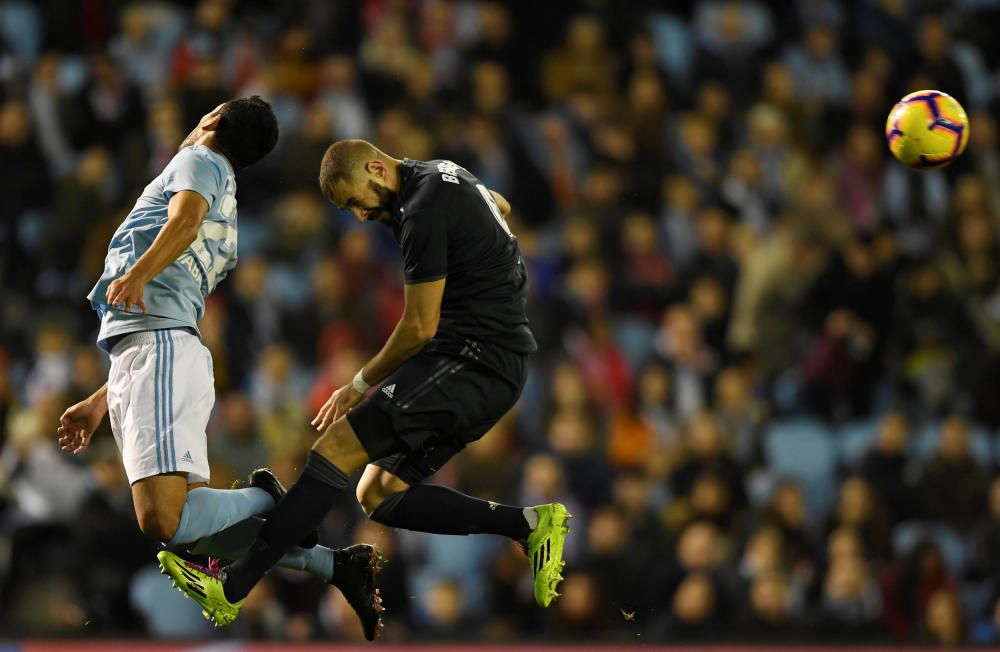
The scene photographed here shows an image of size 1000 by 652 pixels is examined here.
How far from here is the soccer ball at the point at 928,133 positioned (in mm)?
7613

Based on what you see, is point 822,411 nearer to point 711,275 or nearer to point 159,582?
point 711,275

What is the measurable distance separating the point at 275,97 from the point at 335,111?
489 millimetres

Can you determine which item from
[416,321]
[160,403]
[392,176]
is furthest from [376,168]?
[160,403]

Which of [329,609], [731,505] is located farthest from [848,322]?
[329,609]

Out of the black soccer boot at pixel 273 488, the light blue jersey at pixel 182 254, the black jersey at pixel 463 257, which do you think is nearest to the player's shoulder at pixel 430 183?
the black jersey at pixel 463 257

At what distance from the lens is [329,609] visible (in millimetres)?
9391

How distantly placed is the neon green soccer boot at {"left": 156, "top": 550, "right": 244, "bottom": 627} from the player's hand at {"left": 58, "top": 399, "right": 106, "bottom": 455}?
2.51ft

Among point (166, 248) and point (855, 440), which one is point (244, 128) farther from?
point (855, 440)

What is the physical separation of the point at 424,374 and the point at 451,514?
676 millimetres

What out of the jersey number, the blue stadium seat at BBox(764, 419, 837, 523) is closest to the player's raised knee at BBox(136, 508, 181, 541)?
the jersey number

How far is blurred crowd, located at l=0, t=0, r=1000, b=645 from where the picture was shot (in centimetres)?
948

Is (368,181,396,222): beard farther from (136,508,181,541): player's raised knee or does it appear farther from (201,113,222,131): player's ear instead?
(136,508,181,541): player's raised knee

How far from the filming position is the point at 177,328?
6160mm

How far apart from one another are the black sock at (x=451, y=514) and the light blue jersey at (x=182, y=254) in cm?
118
